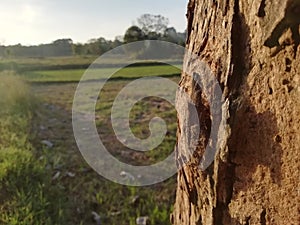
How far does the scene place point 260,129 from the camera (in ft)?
1.61

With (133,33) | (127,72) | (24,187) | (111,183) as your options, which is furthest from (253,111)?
(127,72)

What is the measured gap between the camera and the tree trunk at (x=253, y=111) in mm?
452

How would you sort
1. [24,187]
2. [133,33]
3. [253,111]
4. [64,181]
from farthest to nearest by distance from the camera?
[133,33]
[64,181]
[24,187]
[253,111]

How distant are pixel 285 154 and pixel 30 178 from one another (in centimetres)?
216

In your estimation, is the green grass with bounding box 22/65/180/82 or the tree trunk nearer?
the tree trunk

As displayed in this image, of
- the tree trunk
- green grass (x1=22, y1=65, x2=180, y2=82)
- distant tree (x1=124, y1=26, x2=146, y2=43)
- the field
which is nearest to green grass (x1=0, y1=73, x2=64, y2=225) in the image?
the field

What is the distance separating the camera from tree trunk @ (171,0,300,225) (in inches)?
17.8

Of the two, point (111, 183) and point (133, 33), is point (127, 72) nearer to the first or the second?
point (133, 33)

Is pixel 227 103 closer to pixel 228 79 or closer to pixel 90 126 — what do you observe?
pixel 228 79

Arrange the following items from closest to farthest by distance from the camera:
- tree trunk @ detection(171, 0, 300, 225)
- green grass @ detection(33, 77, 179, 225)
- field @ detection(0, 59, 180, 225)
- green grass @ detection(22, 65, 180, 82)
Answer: tree trunk @ detection(171, 0, 300, 225)
field @ detection(0, 59, 180, 225)
green grass @ detection(33, 77, 179, 225)
green grass @ detection(22, 65, 180, 82)

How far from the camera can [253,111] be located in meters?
0.49

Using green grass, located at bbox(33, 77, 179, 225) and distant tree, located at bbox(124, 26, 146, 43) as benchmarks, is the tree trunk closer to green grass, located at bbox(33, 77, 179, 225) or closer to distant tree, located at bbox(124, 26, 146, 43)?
green grass, located at bbox(33, 77, 179, 225)

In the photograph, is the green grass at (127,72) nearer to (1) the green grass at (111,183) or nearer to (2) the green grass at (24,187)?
(1) the green grass at (111,183)

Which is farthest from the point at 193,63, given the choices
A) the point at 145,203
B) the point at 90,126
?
the point at 90,126
